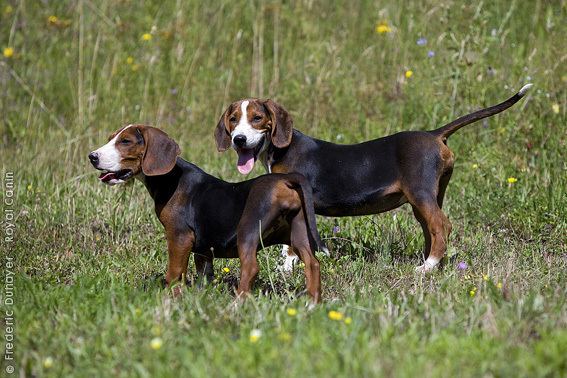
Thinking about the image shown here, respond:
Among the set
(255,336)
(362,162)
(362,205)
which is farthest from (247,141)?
(255,336)

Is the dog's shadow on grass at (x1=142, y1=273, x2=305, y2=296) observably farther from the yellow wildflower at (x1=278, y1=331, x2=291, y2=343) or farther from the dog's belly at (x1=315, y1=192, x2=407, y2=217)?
the yellow wildflower at (x1=278, y1=331, x2=291, y2=343)

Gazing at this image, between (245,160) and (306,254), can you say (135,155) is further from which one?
(306,254)

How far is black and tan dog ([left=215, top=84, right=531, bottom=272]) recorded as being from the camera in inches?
231

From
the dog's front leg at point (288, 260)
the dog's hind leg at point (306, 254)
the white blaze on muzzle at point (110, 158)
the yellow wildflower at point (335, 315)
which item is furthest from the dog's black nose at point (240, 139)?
the yellow wildflower at point (335, 315)

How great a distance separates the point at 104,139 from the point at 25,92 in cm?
148

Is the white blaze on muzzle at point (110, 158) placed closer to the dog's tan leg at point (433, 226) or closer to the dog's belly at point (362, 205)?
the dog's belly at point (362, 205)

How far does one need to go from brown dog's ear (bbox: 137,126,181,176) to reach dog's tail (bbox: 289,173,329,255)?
88 cm

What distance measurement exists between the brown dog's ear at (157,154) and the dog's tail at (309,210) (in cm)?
88

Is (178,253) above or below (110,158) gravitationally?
below

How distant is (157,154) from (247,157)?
3.07ft

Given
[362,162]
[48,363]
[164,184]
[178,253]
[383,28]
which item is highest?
[383,28]

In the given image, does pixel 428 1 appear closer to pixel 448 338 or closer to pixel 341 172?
pixel 341 172

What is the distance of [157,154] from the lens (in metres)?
5.48

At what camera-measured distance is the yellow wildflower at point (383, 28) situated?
952 centimetres
